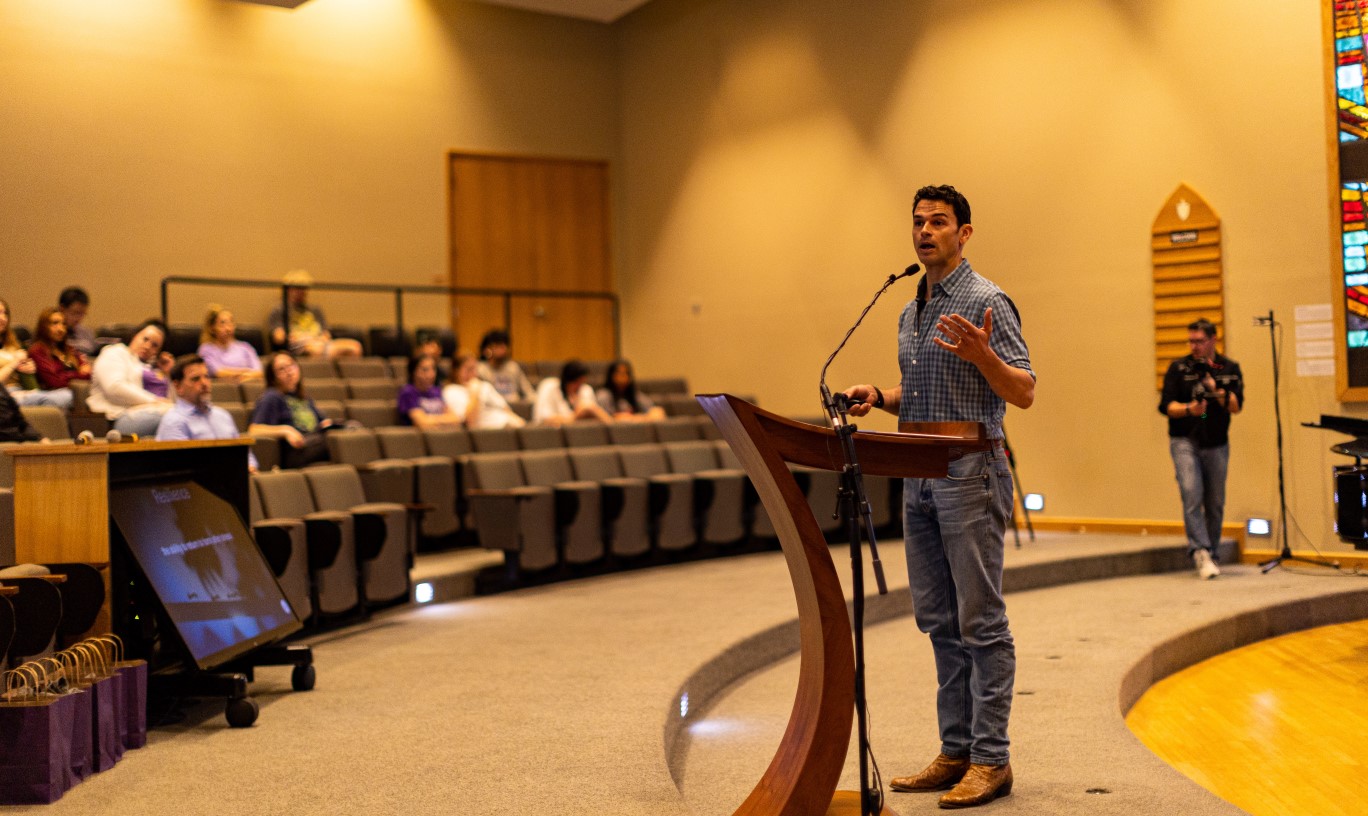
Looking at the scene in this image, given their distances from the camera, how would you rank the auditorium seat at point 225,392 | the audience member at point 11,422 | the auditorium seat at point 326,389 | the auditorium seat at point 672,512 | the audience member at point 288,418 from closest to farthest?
the audience member at point 11,422 < the audience member at point 288,418 < the auditorium seat at point 672,512 < the auditorium seat at point 225,392 < the auditorium seat at point 326,389

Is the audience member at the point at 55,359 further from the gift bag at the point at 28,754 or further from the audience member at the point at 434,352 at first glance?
the gift bag at the point at 28,754

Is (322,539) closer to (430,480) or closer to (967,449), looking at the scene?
(430,480)

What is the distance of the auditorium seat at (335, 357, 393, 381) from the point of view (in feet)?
23.6

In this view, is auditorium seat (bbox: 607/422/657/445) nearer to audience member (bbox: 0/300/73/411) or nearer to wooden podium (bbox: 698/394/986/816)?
audience member (bbox: 0/300/73/411)

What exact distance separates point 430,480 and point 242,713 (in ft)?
8.26

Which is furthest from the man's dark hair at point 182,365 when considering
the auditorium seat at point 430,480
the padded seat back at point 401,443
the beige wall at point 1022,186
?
the beige wall at point 1022,186

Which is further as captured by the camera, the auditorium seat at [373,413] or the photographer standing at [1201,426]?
the auditorium seat at [373,413]

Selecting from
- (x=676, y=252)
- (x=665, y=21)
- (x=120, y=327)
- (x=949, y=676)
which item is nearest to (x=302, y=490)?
(x=949, y=676)

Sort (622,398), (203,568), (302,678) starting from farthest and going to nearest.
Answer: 1. (622,398)
2. (302,678)
3. (203,568)

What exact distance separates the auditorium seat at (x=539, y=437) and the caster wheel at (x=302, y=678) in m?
2.81

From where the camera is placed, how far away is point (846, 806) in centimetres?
210

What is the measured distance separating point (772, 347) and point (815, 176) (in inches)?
45.6

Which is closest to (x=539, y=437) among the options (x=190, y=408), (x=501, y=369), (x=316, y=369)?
(x=501, y=369)

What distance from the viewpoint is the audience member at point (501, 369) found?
7.10m
